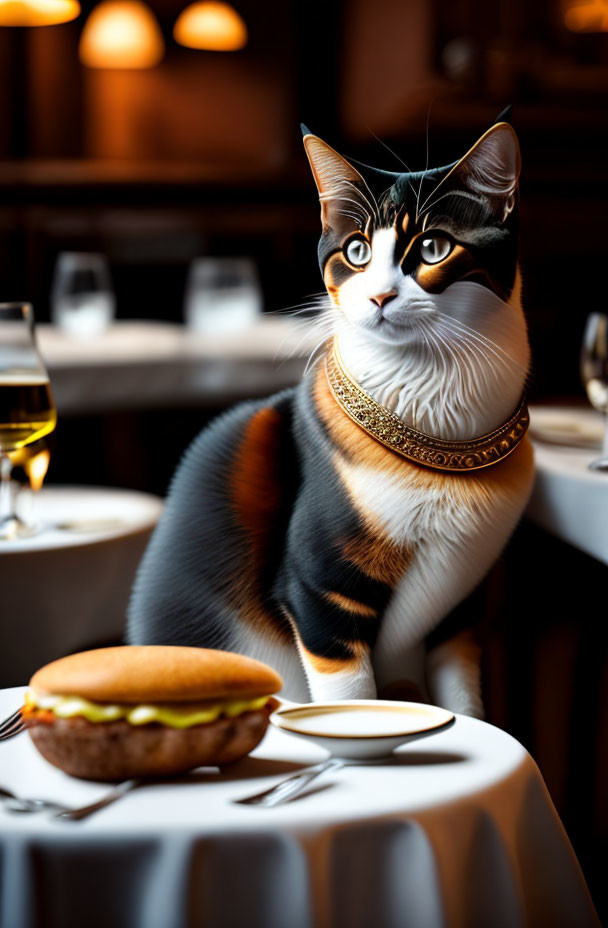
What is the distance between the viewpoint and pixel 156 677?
0.68 meters

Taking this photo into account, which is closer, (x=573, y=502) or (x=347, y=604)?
(x=347, y=604)

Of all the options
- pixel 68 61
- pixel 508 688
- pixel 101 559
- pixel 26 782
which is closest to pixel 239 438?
pixel 26 782

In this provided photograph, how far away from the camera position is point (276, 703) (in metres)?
0.74

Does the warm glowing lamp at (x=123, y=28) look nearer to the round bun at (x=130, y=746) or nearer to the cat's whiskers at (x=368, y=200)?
the cat's whiskers at (x=368, y=200)

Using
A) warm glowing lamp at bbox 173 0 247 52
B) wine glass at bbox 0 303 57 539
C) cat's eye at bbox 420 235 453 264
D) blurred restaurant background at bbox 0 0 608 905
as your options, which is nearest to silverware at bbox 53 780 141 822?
cat's eye at bbox 420 235 453 264

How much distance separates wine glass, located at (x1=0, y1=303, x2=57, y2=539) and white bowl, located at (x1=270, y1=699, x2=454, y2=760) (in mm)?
590

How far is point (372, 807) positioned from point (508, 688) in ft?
4.09

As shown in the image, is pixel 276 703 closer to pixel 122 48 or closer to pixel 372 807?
pixel 372 807

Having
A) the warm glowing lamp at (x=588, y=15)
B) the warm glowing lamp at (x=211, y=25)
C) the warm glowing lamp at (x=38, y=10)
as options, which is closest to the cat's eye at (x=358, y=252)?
the warm glowing lamp at (x=38, y=10)

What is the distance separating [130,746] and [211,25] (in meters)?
4.59

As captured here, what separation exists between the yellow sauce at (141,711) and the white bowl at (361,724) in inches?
2.5

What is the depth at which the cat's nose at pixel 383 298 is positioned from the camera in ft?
2.64

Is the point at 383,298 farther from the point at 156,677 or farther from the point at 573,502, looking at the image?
the point at 573,502

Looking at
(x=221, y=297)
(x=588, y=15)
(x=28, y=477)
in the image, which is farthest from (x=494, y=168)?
(x=588, y=15)
